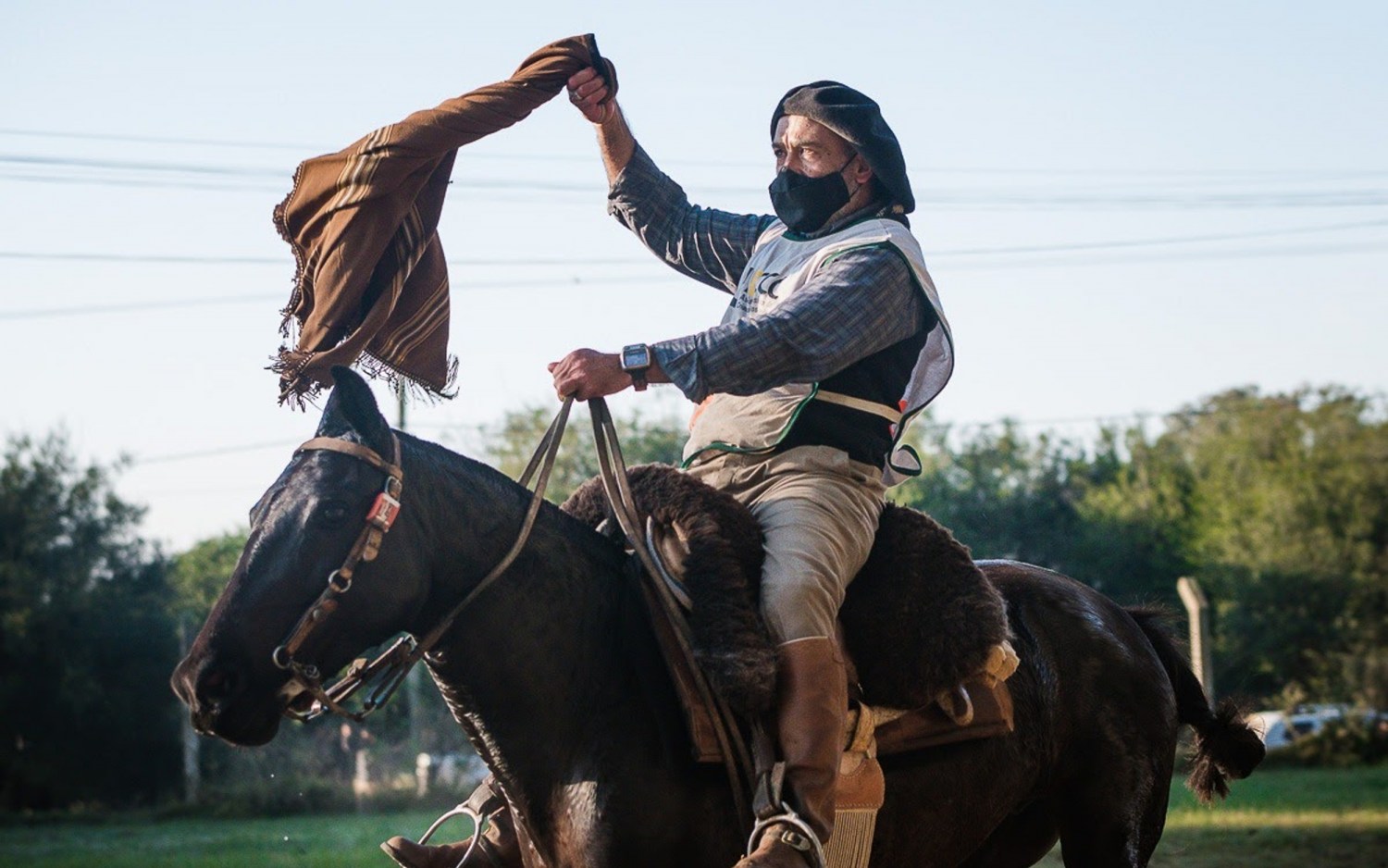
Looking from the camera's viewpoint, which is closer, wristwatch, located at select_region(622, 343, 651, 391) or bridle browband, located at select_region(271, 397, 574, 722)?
bridle browband, located at select_region(271, 397, 574, 722)

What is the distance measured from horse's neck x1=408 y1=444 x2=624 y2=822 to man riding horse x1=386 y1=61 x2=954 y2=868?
419 mm

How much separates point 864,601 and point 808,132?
4.80 ft

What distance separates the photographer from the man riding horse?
3.89 metres

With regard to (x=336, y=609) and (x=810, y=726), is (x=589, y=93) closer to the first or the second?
(x=336, y=609)

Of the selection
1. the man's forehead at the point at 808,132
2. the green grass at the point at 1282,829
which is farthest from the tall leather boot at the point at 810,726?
the green grass at the point at 1282,829

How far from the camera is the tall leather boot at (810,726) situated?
3820 millimetres

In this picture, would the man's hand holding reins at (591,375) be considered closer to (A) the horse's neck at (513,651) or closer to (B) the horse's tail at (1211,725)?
(A) the horse's neck at (513,651)

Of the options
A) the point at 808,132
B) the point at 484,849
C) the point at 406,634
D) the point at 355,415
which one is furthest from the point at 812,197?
the point at 484,849

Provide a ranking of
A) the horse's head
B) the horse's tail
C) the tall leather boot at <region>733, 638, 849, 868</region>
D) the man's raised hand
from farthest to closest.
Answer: the horse's tail
the man's raised hand
the tall leather boot at <region>733, 638, 849, 868</region>
the horse's head

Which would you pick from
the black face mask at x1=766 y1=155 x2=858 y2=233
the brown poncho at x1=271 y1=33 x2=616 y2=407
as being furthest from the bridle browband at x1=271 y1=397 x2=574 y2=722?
the black face mask at x1=766 y1=155 x2=858 y2=233

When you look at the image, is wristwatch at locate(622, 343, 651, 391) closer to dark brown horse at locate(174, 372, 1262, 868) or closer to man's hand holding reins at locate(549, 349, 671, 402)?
man's hand holding reins at locate(549, 349, 671, 402)

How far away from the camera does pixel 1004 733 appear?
466 centimetres

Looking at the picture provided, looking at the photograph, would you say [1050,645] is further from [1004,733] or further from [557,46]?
[557,46]

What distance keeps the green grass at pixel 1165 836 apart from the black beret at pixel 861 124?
7700mm
